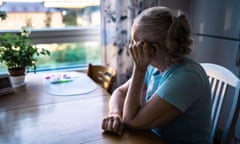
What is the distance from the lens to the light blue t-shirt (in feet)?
3.05

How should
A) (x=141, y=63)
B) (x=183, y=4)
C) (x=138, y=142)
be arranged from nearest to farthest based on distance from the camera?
(x=138, y=142) < (x=141, y=63) < (x=183, y=4)

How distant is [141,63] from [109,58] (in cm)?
114

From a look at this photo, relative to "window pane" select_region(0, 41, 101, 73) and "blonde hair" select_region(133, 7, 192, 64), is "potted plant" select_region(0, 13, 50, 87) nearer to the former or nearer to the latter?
"window pane" select_region(0, 41, 101, 73)

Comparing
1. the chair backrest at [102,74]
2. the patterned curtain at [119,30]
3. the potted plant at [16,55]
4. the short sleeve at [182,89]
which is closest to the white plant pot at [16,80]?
the potted plant at [16,55]

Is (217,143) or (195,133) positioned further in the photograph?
(217,143)

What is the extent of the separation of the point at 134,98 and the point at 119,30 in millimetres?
1140

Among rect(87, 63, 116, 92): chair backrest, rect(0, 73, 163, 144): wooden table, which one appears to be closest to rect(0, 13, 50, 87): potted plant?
rect(0, 73, 163, 144): wooden table

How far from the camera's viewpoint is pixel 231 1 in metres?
1.79

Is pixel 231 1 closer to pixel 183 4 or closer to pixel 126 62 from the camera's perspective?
pixel 183 4

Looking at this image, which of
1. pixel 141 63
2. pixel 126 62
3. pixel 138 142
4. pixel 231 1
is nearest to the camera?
pixel 138 142

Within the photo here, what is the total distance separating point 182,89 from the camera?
0.93m

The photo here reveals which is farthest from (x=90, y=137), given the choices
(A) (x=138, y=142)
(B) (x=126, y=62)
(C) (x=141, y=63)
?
(B) (x=126, y=62)

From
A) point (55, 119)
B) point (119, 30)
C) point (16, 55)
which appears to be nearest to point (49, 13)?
point (119, 30)

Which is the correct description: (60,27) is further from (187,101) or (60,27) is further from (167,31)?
(187,101)
